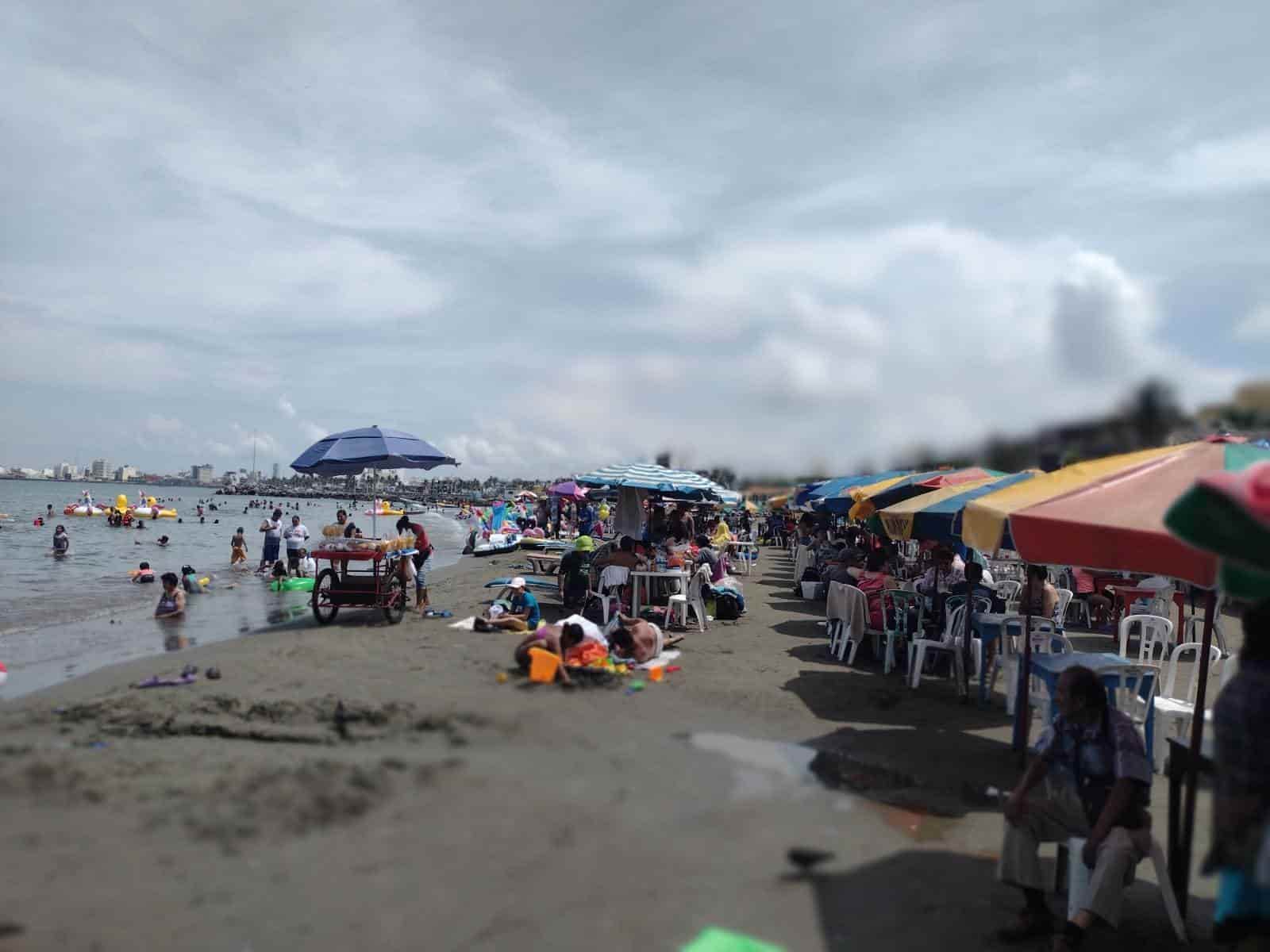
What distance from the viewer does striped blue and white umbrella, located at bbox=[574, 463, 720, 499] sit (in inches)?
446

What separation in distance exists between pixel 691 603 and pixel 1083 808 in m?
7.16

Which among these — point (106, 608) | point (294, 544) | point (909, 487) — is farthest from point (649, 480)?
point (106, 608)

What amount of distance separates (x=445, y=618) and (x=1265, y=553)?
A: 9.77 m

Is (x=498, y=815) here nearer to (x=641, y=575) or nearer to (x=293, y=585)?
(x=641, y=575)

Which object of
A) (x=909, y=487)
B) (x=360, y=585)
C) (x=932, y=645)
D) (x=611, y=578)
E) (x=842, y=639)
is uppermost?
(x=909, y=487)

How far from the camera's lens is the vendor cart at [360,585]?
33.4 ft

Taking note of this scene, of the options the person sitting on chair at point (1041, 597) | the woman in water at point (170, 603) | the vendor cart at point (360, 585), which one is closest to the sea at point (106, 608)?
the woman in water at point (170, 603)

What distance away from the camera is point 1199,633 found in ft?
31.7

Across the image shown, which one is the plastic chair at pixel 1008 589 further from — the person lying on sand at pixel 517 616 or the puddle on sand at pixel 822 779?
the puddle on sand at pixel 822 779

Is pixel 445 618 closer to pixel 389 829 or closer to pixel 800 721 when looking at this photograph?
pixel 800 721

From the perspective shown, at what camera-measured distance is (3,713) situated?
6668 millimetres

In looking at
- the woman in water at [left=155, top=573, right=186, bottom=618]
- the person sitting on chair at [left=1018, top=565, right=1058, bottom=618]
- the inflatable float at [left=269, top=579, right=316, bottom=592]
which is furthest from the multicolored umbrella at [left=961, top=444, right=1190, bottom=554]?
the inflatable float at [left=269, top=579, right=316, bottom=592]

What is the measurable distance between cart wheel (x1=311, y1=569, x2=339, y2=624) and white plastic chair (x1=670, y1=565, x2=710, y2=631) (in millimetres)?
4307

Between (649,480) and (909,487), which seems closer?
(909,487)
